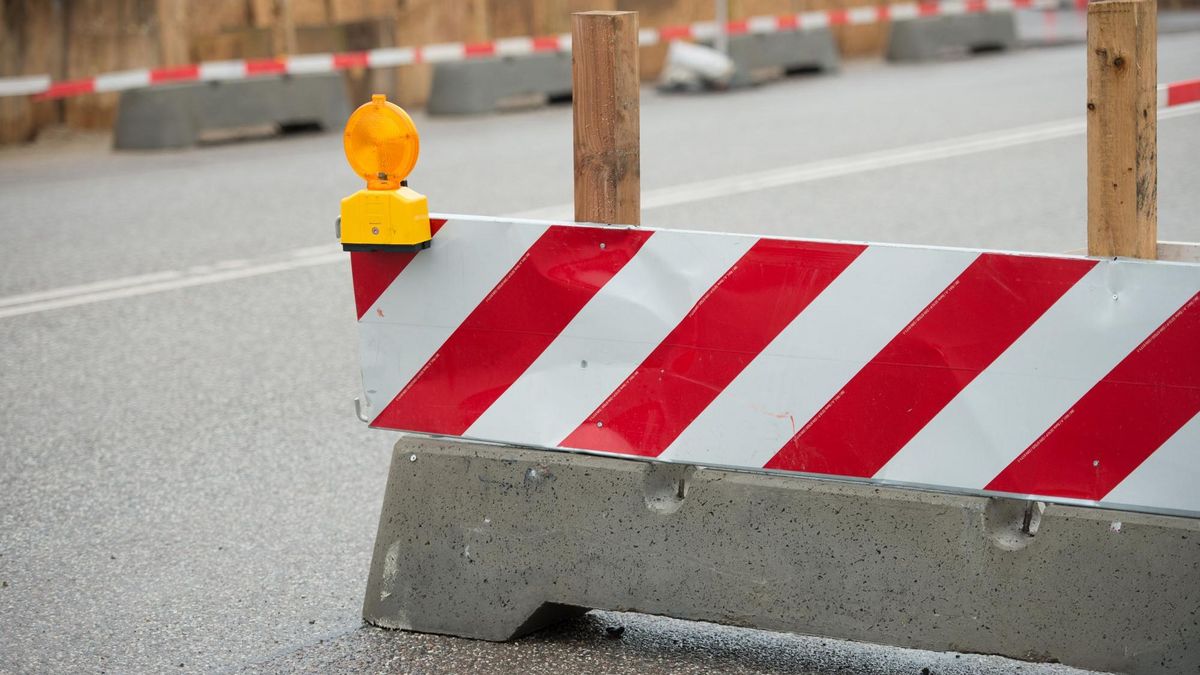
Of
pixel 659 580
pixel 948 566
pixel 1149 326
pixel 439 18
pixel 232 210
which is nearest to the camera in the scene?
pixel 1149 326

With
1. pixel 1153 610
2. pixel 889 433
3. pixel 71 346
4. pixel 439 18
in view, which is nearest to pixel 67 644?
pixel 889 433

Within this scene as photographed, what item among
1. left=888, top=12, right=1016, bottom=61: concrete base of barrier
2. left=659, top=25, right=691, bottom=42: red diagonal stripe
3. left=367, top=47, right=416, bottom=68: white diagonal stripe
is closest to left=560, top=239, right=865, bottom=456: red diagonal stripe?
left=367, top=47, right=416, bottom=68: white diagonal stripe

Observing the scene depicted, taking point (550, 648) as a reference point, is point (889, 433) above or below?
above

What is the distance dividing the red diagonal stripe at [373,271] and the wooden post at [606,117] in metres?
0.46

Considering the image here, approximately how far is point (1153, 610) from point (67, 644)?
2.64m

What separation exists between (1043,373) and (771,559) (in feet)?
2.49

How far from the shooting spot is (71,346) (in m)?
7.13

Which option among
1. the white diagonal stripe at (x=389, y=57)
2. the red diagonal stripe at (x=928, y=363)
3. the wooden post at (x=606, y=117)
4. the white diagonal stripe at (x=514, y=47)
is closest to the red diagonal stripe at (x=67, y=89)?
the white diagonal stripe at (x=389, y=57)

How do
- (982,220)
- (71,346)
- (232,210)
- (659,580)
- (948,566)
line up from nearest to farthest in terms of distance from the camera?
(948,566)
(659,580)
(71,346)
(982,220)
(232,210)

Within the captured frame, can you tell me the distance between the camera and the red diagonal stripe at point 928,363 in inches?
129

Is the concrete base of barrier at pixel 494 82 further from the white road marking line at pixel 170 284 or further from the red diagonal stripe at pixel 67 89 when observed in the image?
the white road marking line at pixel 170 284

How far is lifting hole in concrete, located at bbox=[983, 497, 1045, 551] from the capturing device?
11.0 feet

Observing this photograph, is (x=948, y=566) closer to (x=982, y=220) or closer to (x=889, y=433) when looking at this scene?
(x=889, y=433)

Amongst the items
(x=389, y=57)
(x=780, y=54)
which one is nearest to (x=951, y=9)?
(x=780, y=54)
